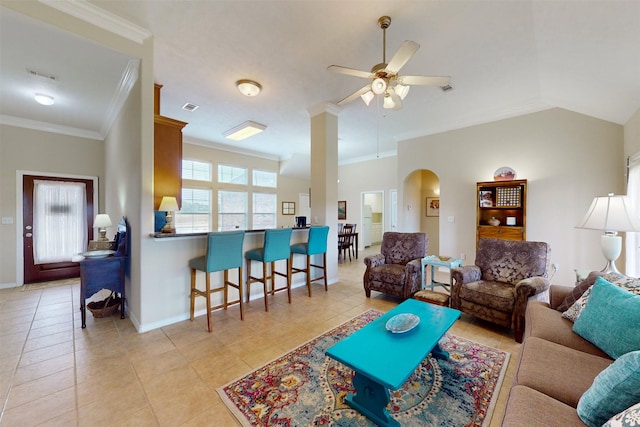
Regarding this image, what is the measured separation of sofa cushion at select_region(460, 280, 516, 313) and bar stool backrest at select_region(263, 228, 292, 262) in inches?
88.4

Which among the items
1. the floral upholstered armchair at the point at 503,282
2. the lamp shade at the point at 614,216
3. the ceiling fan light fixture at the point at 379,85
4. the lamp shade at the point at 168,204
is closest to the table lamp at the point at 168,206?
the lamp shade at the point at 168,204

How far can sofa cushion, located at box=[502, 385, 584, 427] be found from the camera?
3.34ft

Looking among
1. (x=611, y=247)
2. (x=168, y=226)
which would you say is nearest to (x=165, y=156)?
(x=168, y=226)

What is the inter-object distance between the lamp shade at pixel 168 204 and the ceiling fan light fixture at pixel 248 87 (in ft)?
5.97

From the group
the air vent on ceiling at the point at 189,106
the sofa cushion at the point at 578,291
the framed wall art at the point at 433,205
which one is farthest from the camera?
the framed wall art at the point at 433,205

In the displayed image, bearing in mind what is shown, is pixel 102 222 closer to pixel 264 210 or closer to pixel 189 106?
pixel 189 106

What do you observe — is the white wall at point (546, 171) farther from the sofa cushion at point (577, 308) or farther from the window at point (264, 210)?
the window at point (264, 210)

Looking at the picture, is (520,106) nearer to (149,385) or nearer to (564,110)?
(564,110)

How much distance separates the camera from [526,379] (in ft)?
4.33

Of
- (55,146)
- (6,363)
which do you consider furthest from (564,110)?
(55,146)

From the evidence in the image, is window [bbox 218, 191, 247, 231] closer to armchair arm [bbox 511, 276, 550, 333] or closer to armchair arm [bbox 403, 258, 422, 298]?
armchair arm [bbox 403, 258, 422, 298]

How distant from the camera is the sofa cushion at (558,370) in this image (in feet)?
4.03

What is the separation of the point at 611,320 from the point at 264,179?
24.9 feet

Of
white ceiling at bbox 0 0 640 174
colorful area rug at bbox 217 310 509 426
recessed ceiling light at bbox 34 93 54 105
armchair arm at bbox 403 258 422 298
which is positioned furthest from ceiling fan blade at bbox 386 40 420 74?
recessed ceiling light at bbox 34 93 54 105
